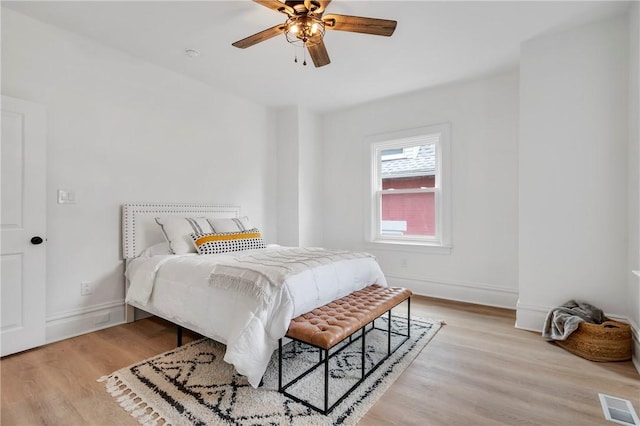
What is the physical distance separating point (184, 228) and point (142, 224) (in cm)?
42

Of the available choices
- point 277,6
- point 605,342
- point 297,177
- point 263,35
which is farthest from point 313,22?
point 605,342

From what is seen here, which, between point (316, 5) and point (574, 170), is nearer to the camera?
point (316, 5)

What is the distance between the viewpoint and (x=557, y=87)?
267 centimetres

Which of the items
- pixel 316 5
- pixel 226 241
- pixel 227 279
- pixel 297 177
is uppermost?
pixel 316 5

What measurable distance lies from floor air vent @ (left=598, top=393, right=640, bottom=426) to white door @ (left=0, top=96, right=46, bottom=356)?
3.79 meters

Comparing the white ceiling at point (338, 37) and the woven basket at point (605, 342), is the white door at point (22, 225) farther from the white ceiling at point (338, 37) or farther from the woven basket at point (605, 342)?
the woven basket at point (605, 342)

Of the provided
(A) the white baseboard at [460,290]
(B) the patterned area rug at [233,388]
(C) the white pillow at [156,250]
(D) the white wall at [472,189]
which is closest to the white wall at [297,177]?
(D) the white wall at [472,189]

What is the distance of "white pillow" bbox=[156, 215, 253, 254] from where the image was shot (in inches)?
117

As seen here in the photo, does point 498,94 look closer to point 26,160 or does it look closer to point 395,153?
point 395,153

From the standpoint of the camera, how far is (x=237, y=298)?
1.96 m

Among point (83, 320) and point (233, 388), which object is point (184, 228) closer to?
point (83, 320)

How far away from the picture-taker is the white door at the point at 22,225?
89.1 inches

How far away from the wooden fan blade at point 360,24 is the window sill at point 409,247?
2.61m

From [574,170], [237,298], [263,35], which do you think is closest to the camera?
[237,298]
